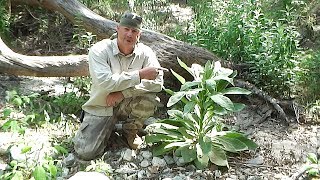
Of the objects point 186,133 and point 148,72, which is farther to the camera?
point 186,133

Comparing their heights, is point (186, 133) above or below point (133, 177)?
above

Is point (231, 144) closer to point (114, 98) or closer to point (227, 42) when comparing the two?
point (114, 98)

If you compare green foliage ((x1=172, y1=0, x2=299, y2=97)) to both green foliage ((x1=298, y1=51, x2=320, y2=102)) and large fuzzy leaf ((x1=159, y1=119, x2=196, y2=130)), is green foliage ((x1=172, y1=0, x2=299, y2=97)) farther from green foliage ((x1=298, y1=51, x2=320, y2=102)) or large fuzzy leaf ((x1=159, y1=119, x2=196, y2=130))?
large fuzzy leaf ((x1=159, y1=119, x2=196, y2=130))

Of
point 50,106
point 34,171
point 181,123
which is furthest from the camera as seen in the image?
point 50,106

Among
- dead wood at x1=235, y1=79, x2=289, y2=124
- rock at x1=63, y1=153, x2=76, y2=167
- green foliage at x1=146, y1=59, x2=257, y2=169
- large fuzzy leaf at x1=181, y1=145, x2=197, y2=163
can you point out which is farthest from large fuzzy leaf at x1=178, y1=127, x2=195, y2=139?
dead wood at x1=235, y1=79, x2=289, y2=124

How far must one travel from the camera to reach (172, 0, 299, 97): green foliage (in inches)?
215

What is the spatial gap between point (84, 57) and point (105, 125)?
1323mm

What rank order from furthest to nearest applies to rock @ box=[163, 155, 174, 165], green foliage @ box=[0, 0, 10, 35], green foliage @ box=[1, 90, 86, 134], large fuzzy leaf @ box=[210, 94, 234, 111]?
green foliage @ box=[0, 0, 10, 35], green foliage @ box=[1, 90, 86, 134], rock @ box=[163, 155, 174, 165], large fuzzy leaf @ box=[210, 94, 234, 111]

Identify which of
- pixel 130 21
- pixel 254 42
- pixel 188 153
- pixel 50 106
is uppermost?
pixel 130 21

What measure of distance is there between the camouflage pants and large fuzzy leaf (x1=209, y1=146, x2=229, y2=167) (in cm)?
75

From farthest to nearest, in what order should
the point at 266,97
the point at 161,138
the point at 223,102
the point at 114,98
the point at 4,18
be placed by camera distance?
the point at 4,18
the point at 266,97
the point at 161,138
the point at 114,98
the point at 223,102

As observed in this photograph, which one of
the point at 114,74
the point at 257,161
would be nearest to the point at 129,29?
the point at 114,74

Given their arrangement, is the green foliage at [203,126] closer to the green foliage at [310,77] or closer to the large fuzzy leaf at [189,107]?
the large fuzzy leaf at [189,107]

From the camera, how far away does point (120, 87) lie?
419cm
